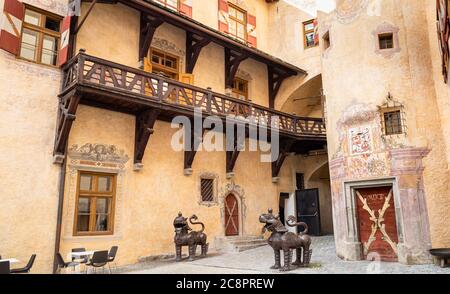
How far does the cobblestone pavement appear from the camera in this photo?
878 centimetres

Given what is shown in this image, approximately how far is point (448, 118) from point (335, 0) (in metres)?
5.13

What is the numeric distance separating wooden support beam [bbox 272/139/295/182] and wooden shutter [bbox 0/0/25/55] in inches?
395

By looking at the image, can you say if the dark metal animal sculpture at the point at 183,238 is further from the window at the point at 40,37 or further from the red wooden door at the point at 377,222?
the window at the point at 40,37

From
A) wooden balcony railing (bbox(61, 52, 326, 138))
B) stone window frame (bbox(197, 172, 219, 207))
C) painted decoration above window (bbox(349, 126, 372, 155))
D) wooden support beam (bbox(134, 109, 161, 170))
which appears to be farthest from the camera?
stone window frame (bbox(197, 172, 219, 207))

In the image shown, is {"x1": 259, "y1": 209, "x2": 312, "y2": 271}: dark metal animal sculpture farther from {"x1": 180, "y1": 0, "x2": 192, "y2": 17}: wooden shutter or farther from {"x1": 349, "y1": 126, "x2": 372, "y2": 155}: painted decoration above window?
{"x1": 180, "y1": 0, "x2": 192, "y2": 17}: wooden shutter

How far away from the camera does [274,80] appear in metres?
17.4

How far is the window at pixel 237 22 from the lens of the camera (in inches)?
651

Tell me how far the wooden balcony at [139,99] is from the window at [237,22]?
4292mm

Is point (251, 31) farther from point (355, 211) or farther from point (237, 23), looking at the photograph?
point (355, 211)

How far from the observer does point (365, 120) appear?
36.1ft

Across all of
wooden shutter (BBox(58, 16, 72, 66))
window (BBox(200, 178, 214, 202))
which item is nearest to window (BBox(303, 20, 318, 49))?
window (BBox(200, 178, 214, 202))

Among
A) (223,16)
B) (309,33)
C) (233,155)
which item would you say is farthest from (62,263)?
(309,33)
